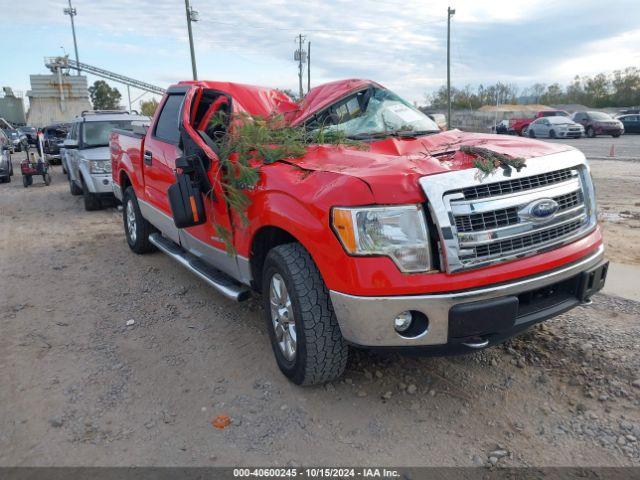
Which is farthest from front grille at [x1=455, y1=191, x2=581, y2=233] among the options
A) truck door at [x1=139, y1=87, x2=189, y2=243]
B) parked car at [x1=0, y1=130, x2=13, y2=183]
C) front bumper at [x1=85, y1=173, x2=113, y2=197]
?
parked car at [x1=0, y1=130, x2=13, y2=183]

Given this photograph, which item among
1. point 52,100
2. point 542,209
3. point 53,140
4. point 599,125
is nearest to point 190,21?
point 53,140

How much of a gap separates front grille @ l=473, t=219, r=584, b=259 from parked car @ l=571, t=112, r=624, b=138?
30256 mm

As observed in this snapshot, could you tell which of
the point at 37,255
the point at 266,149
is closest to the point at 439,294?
the point at 266,149

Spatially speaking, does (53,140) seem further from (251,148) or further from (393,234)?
(393,234)

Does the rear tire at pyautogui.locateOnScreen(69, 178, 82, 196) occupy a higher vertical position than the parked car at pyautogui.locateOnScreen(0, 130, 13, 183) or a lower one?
lower

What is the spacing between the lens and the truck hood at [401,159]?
2.66 m

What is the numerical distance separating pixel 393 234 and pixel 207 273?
7.01ft

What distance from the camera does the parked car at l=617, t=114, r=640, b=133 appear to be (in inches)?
1259

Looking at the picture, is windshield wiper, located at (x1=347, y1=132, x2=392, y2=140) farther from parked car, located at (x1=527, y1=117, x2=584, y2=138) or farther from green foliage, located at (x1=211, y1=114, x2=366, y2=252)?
parked car, located at (x1=527, y1=117, x2=584, y2=138)

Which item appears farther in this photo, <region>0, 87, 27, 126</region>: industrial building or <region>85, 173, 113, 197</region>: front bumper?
<region>0, 87, 27, 126</region>: industrial building

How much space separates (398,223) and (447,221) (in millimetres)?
250

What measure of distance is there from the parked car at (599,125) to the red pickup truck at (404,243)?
29.8m

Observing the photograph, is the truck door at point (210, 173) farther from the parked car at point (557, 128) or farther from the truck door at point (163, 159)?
the parked car at point (557, 128)

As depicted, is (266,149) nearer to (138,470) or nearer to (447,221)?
(447,221)
